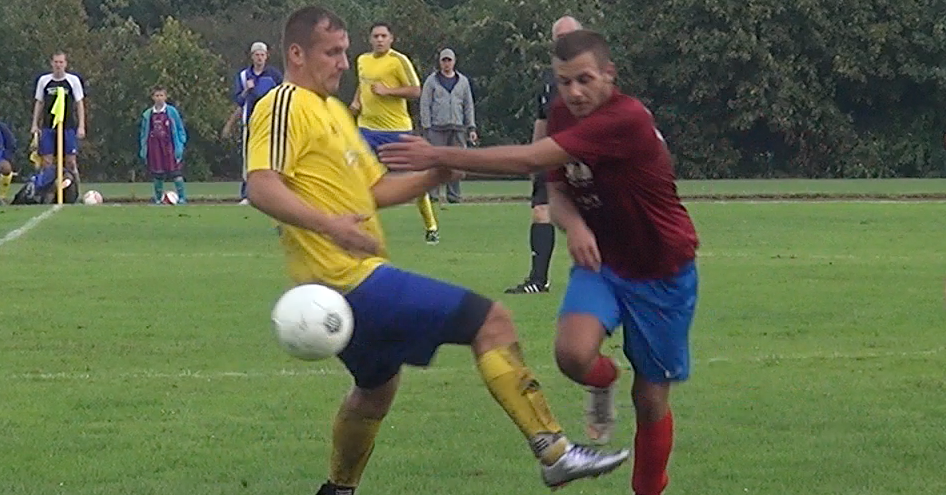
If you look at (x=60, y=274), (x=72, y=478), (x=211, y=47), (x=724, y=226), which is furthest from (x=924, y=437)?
(x=211, y=47)

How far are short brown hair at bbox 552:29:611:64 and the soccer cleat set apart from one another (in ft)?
4.72

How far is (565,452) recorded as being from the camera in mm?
6043

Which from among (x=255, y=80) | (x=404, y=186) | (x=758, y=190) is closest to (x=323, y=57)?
(x=404, y=186)

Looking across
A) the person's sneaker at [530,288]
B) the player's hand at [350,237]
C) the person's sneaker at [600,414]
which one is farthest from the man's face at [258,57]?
the player's hand at [350,237]

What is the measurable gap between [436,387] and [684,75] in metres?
39.9

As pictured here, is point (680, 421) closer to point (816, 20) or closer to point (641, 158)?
point (641, 158)

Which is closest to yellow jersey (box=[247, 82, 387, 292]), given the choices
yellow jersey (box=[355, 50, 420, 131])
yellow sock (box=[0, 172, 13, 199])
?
yellow jersey (box=[355, 50, 420, 131])

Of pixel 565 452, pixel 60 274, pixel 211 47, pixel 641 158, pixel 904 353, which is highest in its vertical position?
pixel 641 158

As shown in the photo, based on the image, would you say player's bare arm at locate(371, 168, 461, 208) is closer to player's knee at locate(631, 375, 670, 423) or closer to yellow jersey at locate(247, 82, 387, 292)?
yellow jersey at locate(247, 82, 387, 292)

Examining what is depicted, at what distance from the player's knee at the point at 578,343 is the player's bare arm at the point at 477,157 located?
61 cm

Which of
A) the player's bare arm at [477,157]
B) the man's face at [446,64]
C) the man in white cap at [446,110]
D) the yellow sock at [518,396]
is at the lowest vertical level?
the man in white cap at [446,110]

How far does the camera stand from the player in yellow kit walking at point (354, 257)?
240 inches

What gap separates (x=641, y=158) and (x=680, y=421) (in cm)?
215

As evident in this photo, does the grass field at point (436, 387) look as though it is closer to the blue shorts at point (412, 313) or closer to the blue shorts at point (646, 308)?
the blue shorts at point (646, 308)
